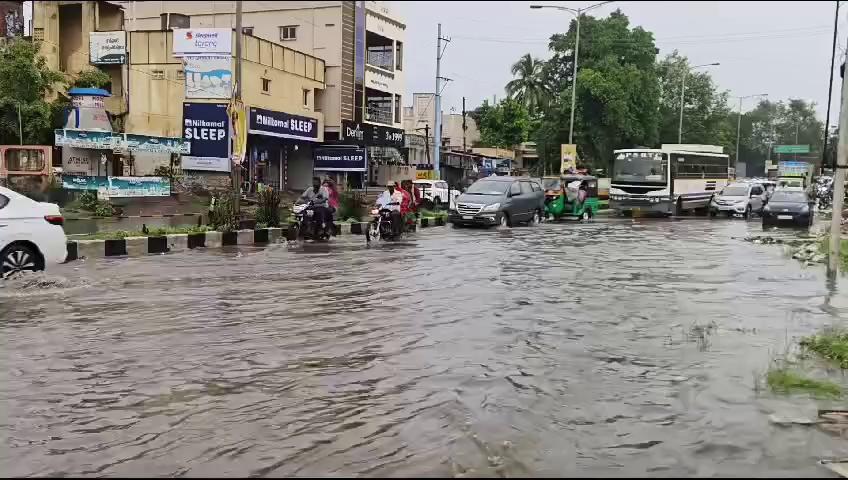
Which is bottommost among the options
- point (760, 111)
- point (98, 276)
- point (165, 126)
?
point (98, 276)

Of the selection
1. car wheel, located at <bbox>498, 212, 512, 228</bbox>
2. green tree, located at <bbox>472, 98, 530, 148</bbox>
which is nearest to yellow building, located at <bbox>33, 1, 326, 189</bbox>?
car wheel, located at <bbox>498, 212, 512, 228</bbox>

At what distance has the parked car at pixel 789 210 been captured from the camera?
995 inches

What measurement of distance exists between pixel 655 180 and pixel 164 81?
66.6ft

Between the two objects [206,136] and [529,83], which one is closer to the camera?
[206,136]

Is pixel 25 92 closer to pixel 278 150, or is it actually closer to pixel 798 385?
pixel 278 150

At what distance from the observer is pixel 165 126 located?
31.3 m

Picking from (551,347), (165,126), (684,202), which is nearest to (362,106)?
(165,126)

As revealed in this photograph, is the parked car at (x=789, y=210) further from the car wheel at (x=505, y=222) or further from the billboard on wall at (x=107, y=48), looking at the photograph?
the billboard on wall at (x=107, y=48)

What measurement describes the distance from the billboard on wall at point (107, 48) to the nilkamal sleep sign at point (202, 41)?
2.33 meters

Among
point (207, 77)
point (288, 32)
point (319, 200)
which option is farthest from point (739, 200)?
point (288, 32)

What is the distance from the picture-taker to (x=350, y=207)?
75.4 feet

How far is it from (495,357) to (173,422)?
280 cm

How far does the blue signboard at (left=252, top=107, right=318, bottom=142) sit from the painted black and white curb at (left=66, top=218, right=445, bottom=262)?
12.0 metres

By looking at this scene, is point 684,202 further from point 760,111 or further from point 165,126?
point 760,111
